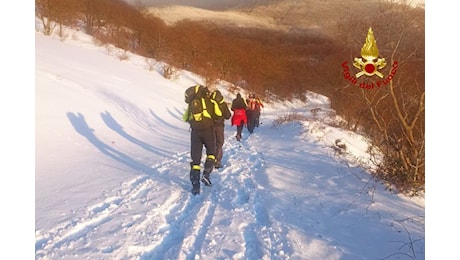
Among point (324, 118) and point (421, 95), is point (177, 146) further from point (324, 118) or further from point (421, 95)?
point (421, 95)

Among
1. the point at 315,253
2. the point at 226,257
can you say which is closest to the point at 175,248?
the point at 226,257

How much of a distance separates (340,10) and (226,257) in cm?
380

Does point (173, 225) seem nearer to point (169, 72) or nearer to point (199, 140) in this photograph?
point (199, 140)

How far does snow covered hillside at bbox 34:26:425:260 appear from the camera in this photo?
14.0ft

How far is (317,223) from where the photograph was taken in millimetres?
4941

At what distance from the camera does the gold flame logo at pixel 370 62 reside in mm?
4328

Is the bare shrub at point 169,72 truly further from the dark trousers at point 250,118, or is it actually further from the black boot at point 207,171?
the black boot at point 207,171

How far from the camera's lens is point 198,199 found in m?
6.04

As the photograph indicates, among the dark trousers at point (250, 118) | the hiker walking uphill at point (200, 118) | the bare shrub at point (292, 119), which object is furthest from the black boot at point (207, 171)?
the bare shrub at point (292, 119)

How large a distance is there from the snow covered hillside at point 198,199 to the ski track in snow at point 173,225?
15 mm

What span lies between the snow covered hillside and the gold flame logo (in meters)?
1.87

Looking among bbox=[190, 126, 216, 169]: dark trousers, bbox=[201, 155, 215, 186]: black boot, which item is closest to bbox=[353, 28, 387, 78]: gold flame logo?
bbox=[190, 126, 216, 169]: dark trousers
